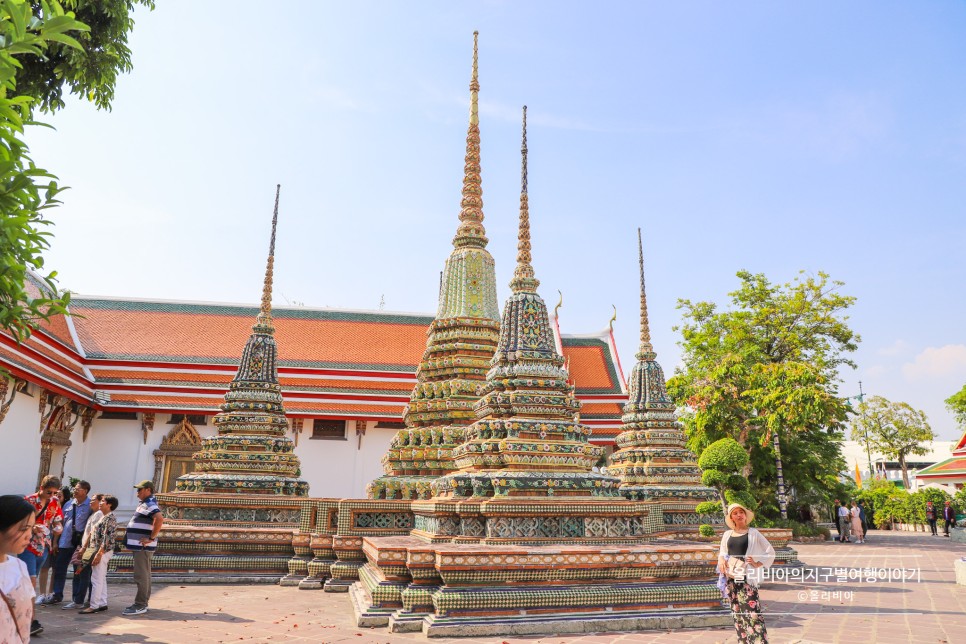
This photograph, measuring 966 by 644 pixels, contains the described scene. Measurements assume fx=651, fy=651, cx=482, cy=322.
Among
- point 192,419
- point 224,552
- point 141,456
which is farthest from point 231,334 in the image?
point 224,552

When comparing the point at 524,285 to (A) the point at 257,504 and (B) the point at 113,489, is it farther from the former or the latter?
(B) the point at 113,489

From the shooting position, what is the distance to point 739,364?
76.4 feet

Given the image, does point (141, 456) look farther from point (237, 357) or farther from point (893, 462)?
point (893, 462)

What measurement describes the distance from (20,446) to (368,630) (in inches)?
572

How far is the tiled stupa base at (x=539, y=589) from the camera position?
20.1ft

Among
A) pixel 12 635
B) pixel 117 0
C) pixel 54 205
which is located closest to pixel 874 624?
pixel 12 635

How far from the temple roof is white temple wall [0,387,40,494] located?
1.10m

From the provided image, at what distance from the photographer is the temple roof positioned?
20.7 m

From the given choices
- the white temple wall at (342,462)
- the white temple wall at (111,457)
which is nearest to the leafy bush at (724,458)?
the white temple wall at (342,462)

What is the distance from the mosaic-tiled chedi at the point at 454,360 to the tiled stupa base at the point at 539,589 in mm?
3436

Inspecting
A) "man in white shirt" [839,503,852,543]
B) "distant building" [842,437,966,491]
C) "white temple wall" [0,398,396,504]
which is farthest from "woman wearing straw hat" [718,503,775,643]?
"distant building" [842,437,966,491]

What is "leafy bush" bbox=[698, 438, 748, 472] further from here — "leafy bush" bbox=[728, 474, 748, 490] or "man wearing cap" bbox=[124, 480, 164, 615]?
"man wearing cap" bbox=[124, 480, 164, 615]

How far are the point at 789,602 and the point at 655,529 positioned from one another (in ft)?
11.0

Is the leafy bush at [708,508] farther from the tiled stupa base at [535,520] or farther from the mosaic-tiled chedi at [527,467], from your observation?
the tiled stupa base at [535,520]
